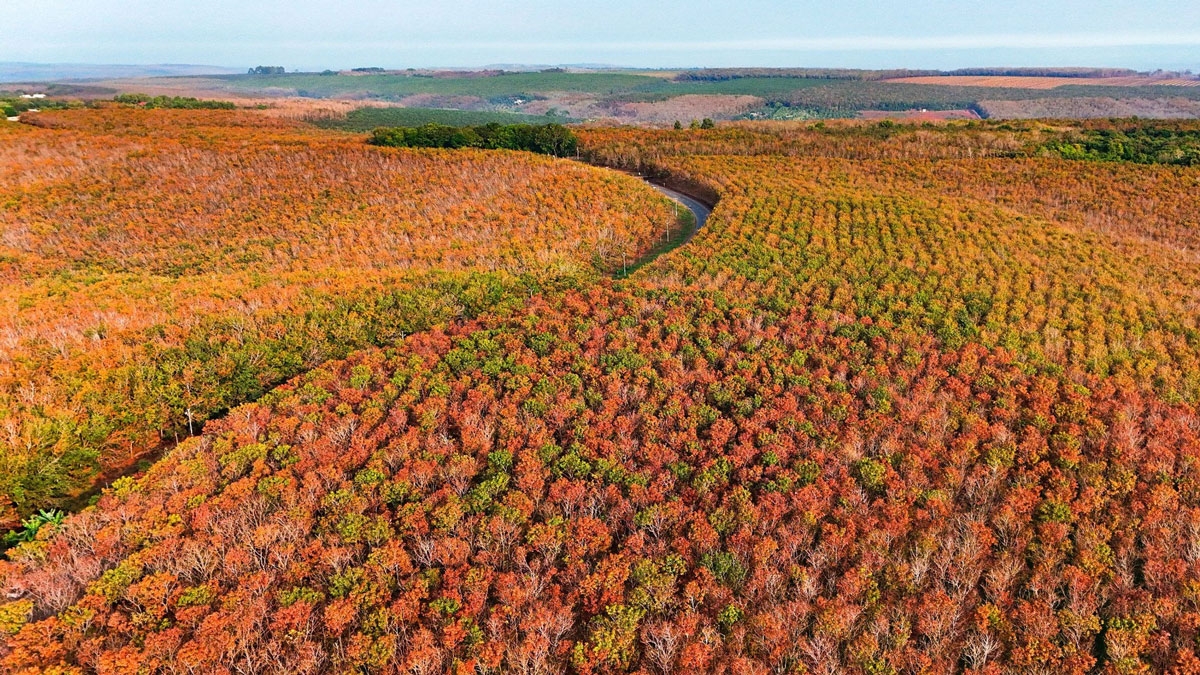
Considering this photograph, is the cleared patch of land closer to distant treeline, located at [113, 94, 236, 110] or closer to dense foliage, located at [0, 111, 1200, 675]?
dense foliage, located at [0, 111, 1200, 675]

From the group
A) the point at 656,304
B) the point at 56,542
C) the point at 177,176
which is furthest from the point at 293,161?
the point at 56,542

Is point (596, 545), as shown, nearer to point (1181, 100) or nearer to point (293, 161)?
point (293, 161)

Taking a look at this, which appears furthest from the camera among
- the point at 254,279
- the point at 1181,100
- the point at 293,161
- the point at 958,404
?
the point at 1181,100

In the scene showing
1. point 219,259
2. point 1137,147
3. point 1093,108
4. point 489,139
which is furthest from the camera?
point 1093,108

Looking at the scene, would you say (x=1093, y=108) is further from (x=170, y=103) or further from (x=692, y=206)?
(x=170, y=103)

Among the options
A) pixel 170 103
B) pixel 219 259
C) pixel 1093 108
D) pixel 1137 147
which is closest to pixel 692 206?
pixel 219 259

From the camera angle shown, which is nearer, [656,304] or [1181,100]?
[656,304]

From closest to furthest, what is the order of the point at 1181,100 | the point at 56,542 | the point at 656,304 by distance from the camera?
the point at 56,542 < the point at 656,304 < the point at 1181,100

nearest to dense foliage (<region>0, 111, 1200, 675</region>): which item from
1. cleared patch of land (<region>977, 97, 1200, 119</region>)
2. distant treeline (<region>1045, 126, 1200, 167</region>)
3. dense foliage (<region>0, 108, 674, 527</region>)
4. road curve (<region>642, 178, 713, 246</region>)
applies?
dense foliage (<region>0, 108, 674, 527</region>)
